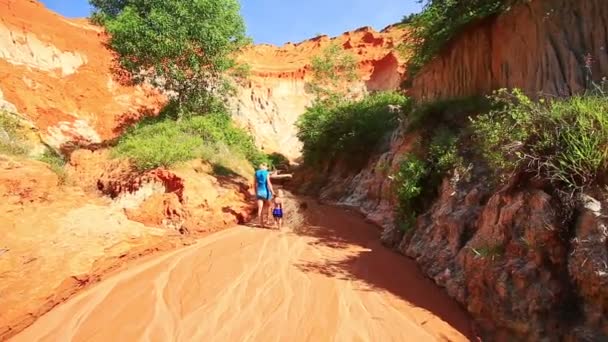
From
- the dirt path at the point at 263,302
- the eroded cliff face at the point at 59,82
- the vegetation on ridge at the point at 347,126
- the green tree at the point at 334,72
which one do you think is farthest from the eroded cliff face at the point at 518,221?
the eroded cliff face at the point at 59,82

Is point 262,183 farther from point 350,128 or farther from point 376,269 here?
point 350,128

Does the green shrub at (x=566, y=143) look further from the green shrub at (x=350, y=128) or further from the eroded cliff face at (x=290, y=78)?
the eroded cliff face at (x=290, y=78)

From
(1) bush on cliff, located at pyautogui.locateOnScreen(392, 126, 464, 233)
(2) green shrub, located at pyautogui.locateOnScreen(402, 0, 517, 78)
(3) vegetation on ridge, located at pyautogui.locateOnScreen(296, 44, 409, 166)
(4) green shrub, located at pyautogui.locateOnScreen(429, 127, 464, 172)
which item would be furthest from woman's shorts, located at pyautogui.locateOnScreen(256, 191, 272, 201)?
(3) vegetation on ridge, located at pyautogui.locateOnScreen(296, 44, 409, 166)

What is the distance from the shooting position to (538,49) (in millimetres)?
6539

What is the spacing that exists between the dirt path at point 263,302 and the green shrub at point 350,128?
7924 millimetres

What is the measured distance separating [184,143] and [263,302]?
662 centimetres

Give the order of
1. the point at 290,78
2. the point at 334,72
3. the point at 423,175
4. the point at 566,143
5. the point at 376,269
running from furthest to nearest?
the point at 290,78 → the point at 334,72 → the point at 423,175 → the point at 376,269 → the point at 566,143

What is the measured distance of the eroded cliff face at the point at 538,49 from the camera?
19.3ft

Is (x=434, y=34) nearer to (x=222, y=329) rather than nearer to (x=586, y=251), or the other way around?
(x=586, y=251)

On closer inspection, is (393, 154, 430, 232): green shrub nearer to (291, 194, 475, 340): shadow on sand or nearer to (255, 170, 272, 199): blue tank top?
(291, 194, 475, 340): shadow on sand

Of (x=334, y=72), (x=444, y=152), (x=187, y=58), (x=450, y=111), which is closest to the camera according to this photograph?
(x=444, y=152)

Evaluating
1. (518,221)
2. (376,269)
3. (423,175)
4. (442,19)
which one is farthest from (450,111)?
(518,221)

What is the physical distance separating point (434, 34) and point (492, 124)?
446 cm

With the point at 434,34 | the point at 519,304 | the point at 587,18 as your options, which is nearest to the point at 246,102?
the point at 434,34
